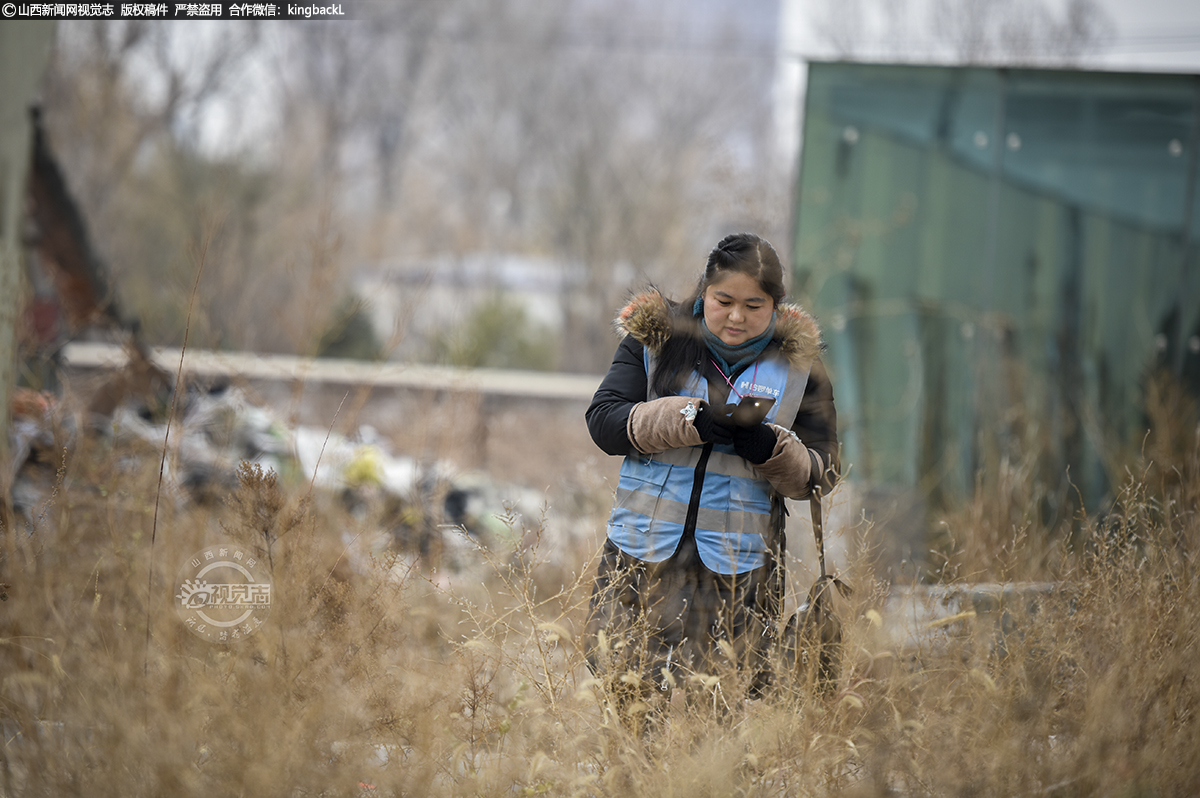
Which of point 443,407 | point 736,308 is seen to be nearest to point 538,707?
point 736,308

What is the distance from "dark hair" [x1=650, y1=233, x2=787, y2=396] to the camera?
7.90ft

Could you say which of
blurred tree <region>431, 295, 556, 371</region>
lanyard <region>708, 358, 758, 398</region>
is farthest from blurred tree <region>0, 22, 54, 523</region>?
blurred tree <region>431, 295, 556, 371</region>

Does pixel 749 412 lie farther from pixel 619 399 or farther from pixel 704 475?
pixel 619 399

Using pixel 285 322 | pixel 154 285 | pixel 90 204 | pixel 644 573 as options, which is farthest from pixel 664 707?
pixel 154 285

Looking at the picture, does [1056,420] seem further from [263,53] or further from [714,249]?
[263,53]

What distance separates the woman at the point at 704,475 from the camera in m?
2.42

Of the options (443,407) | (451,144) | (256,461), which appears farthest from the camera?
(451,144)

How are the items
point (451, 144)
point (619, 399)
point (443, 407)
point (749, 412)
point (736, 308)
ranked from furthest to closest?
point (451, 144)
point (443, 407)
point (619, 399)
point (736, 308)
point (749, 412)

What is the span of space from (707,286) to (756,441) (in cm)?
43

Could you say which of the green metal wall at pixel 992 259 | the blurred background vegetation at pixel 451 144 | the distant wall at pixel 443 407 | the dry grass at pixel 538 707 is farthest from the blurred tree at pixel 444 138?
the dry grass at pixel 538 707

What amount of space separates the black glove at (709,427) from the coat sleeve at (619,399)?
20 cm

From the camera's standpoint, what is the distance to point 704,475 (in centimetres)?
248

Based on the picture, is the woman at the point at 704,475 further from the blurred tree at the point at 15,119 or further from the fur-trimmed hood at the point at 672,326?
the blurred tree at the point at 15,119

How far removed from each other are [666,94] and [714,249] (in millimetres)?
24447
